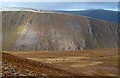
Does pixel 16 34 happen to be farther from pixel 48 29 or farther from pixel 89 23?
pixel 89 23

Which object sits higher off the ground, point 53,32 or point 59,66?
point 53,32

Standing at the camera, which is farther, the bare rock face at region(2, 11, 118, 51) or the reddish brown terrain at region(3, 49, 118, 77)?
the bare rock face at region(2, 11, 118, 51)

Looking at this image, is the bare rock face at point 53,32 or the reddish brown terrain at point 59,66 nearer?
the reddish brown terrain at point 59,66

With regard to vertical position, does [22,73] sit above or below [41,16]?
below

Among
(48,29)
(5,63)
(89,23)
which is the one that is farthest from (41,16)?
(5,63)

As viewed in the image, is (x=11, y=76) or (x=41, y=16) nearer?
(x=11, y=76)

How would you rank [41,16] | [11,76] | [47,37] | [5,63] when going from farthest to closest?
[41,16] < [47,37] < [5,63] < [11,76]

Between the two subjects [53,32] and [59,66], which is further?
[53,32]

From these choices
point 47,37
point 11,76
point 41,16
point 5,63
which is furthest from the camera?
point 41,16
